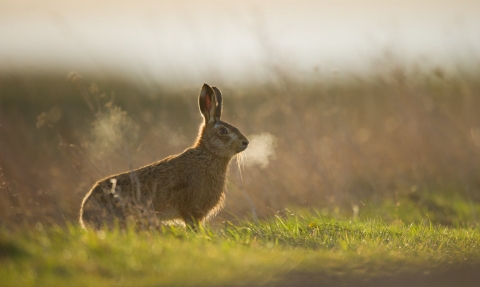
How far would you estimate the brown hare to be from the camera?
666cm

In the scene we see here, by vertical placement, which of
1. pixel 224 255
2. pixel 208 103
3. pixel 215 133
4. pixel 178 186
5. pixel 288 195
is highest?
pixel 208 103

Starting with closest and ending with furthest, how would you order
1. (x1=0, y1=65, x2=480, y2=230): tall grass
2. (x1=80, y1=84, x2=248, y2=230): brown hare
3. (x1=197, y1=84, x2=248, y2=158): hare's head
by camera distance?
(x1=80, y1=84, x2=248, y2=230): brown hare
(x1=197, y1=84, x2=248, y2=158): hare's head
(x1=0, y1=65, x2=480, y2=230): tall grass

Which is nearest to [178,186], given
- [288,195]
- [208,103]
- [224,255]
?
[208,103]

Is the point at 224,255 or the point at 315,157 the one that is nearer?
the point at 224,255

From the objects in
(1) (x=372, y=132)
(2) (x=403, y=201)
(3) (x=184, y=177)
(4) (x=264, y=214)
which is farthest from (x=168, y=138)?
(1) (x=372, y=132)

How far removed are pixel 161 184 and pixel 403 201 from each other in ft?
15.2

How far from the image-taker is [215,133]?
783 cm

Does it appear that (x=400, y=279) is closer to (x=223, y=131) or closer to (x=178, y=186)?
(x=178, y=186)

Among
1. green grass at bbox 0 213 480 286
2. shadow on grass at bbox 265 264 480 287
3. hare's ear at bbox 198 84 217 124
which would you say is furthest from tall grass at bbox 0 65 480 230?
→ shadow on grass at bbox 265 264 480 287

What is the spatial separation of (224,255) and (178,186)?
6.64 feet

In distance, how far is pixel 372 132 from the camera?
12.7 meters

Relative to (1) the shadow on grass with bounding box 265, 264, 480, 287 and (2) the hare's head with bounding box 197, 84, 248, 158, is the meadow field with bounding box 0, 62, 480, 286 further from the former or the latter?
(2) the hare's head with bounding box 197, 84, 248, 158

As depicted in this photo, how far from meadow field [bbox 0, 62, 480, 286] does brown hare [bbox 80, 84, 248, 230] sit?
30cm

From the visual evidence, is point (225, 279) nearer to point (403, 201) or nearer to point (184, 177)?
point (184, 177)
